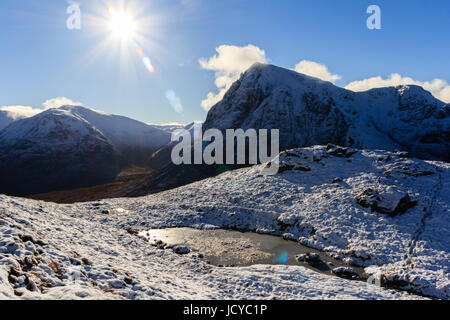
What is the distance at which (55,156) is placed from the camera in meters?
124

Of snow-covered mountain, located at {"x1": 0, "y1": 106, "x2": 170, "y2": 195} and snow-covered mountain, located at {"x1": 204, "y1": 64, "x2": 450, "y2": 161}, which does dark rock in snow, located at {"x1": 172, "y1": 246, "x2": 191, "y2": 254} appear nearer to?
snow-covered mountain, located at {"x1": 204, "y1": 64, "x2": 450, "y2": 161}

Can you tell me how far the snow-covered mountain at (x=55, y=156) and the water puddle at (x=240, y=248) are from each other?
3686 inches

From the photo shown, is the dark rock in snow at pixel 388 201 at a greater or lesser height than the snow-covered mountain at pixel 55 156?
lesser

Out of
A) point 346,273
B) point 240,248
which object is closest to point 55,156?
point 240,248

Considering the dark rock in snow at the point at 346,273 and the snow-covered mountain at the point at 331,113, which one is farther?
the snow-covered mountain at the point at 331,113

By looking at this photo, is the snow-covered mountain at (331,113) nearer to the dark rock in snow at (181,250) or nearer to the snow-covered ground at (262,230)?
the snow-covered ground at (262,230)

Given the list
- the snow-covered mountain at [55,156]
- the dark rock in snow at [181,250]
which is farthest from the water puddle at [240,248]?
the snow-covered mountain at [55,156]

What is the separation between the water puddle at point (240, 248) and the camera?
15.0 m
